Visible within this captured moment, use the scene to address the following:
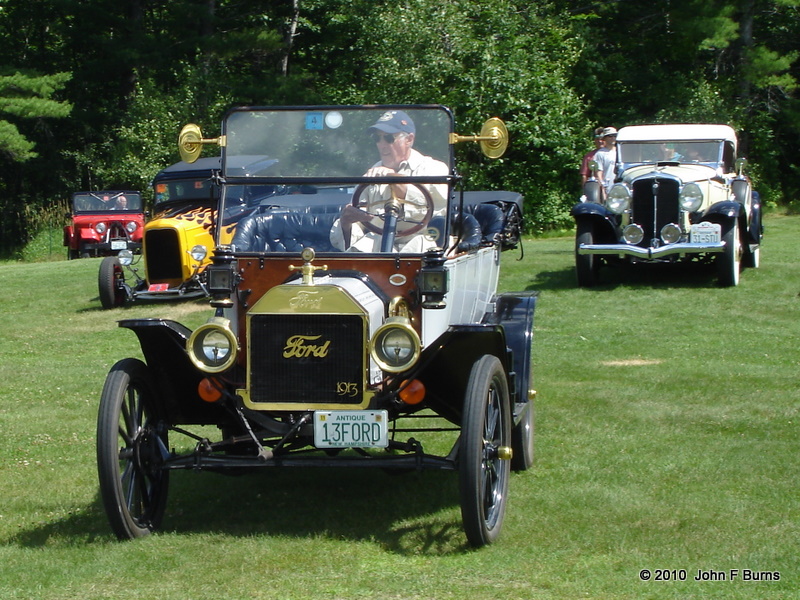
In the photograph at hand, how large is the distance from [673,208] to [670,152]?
1639mm

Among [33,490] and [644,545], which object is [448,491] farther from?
[33,490]

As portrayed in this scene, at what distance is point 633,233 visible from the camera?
44.5 ft

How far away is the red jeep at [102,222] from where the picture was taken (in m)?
25.6

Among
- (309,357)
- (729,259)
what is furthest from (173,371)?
(729,259)

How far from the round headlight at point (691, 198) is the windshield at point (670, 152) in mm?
1174

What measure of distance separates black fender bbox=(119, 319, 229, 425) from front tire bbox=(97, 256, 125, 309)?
913 cm

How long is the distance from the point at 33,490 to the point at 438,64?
20044mm

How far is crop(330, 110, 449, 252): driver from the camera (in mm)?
5449

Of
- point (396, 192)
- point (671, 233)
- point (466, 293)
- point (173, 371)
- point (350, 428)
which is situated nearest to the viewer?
point (350, 428)

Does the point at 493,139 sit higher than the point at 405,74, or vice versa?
the point at 405,74

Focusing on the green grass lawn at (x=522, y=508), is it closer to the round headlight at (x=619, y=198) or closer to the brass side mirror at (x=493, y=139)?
the brass side mirror at (x=493, y=139)

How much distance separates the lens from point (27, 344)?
1160cm

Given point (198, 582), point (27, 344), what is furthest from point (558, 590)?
point (27, 344)

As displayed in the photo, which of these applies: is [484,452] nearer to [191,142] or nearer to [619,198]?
[191,142]
